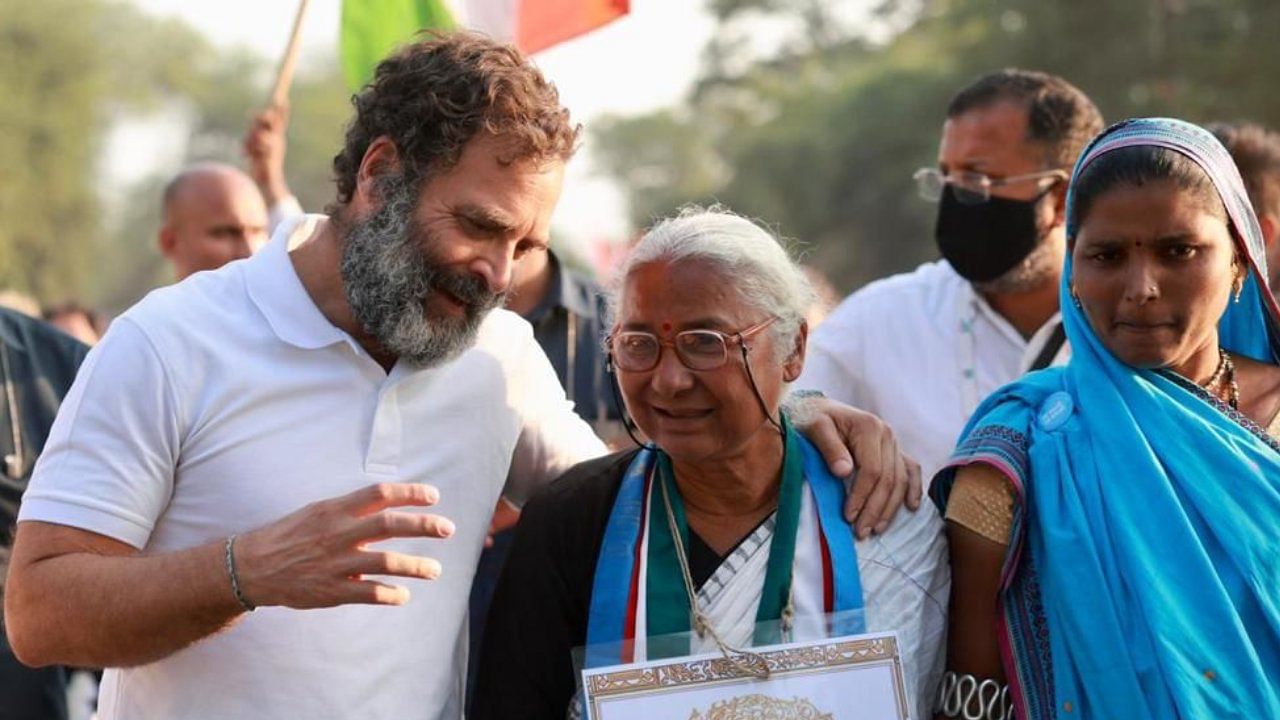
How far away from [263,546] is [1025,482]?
1.43 metres

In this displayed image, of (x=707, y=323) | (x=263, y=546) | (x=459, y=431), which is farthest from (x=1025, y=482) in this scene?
(x=263, y=546)

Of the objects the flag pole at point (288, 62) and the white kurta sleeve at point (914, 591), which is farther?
the flag pole at point (288, 62)

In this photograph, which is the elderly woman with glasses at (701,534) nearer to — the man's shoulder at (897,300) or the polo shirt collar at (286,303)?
the polo shirt collar at (286,303)

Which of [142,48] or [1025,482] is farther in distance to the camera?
[142,48]

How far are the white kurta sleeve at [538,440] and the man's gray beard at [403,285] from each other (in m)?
0.30

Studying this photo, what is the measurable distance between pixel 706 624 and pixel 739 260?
69cm

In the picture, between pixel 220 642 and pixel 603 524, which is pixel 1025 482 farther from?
pixel 220 642

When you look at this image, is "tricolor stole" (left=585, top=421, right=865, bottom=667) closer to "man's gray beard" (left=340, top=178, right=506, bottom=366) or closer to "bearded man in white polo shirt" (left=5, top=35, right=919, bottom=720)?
"bearded man in white polo shirt" (left=5, top=35, right=919, bottom=720)

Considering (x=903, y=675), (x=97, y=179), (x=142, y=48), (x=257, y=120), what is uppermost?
(x=142, y=48)

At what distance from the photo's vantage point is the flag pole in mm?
5892

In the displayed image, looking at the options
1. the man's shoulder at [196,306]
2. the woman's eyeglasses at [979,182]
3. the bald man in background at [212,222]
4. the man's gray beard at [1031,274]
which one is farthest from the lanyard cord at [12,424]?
the man's gray beard at [1031,274]

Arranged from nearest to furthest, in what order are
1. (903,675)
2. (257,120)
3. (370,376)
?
1. (903,675)
2. (370,376)
3. (257,120)

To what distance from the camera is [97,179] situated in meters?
52.0

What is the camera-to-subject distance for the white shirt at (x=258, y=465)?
10.3ft
